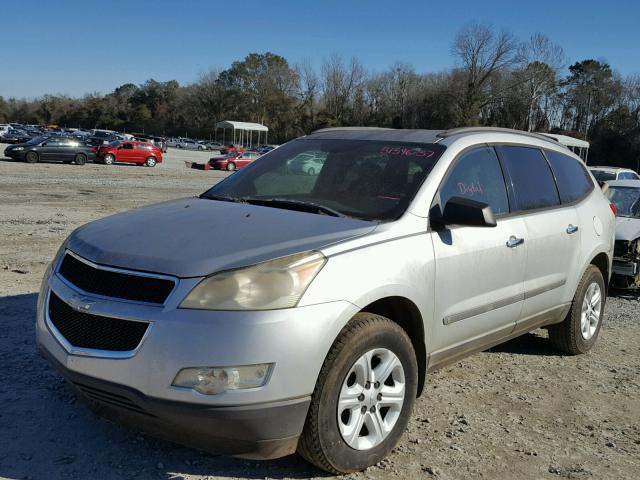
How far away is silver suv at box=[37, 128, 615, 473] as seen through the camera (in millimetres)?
2713

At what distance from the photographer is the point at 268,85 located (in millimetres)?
125875

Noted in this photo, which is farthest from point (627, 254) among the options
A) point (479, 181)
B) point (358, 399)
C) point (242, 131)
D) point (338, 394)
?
point (242, 131)

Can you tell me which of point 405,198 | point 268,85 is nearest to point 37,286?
point 405,198

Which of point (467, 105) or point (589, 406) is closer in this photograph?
point (589, 406)

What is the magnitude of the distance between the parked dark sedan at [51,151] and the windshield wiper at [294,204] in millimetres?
33605

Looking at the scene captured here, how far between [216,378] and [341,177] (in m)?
1.89

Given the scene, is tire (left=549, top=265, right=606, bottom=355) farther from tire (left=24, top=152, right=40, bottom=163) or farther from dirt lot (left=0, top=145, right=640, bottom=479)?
tire (left=24, top=152, right=40, bottom=163)

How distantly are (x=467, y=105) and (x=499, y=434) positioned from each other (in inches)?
3183

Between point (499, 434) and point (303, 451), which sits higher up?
point (303, 451)

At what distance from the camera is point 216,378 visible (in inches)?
106

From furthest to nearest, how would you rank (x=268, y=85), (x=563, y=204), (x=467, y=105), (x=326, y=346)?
(x=268, y=85)
(x=467, y=105)
(x=563, y=204)
(x=326, y=346)

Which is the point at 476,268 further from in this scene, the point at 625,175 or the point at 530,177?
the point at 625,175

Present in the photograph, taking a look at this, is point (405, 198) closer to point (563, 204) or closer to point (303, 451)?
point (303, 451)

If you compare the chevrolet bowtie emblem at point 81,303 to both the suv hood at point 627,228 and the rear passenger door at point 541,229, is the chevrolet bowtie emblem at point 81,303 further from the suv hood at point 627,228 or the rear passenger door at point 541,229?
the suv hood at point 627,228
